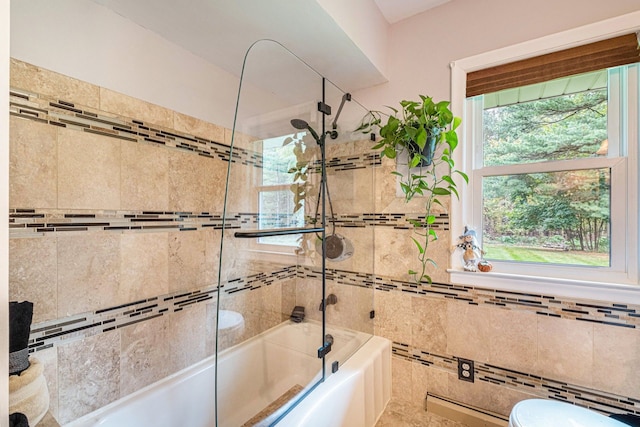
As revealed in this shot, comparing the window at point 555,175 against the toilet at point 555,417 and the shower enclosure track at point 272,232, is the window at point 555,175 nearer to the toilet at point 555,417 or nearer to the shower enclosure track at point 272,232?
the toilet at point 555,417

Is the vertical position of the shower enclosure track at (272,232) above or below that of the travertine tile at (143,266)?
above

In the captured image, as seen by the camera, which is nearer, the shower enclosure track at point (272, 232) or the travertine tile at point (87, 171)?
the travertine tile at point (87, 171)

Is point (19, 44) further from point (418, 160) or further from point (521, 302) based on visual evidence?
point (521, 302)

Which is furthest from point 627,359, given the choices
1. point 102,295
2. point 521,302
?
point 102,295

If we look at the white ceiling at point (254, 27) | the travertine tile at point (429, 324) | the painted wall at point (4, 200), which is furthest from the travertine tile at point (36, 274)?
the travertine tile at point (429, 324)

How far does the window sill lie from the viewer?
1174 millimetres

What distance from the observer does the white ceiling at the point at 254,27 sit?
115cm

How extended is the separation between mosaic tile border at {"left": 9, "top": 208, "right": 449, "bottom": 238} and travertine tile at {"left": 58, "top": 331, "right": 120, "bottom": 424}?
0.46 meters

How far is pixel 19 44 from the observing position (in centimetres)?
94

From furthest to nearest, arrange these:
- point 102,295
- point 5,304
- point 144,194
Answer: point 144,194 < point 102,295 < point 5,304

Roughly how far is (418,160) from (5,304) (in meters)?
1.52

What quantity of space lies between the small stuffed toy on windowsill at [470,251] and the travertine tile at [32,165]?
1.88m

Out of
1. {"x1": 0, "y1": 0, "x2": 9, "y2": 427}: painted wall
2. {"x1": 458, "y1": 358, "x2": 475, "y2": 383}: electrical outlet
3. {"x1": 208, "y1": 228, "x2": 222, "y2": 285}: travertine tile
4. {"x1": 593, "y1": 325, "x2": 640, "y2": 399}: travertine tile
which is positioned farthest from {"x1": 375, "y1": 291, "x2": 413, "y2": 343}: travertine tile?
{"x1": 0, "y1": 0, "x2": 9, "y2": 427}: painted wall

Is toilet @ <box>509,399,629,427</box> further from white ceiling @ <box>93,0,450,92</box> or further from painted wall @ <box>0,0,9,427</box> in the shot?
white ceiling @ <box>93,0,450,92</box>
